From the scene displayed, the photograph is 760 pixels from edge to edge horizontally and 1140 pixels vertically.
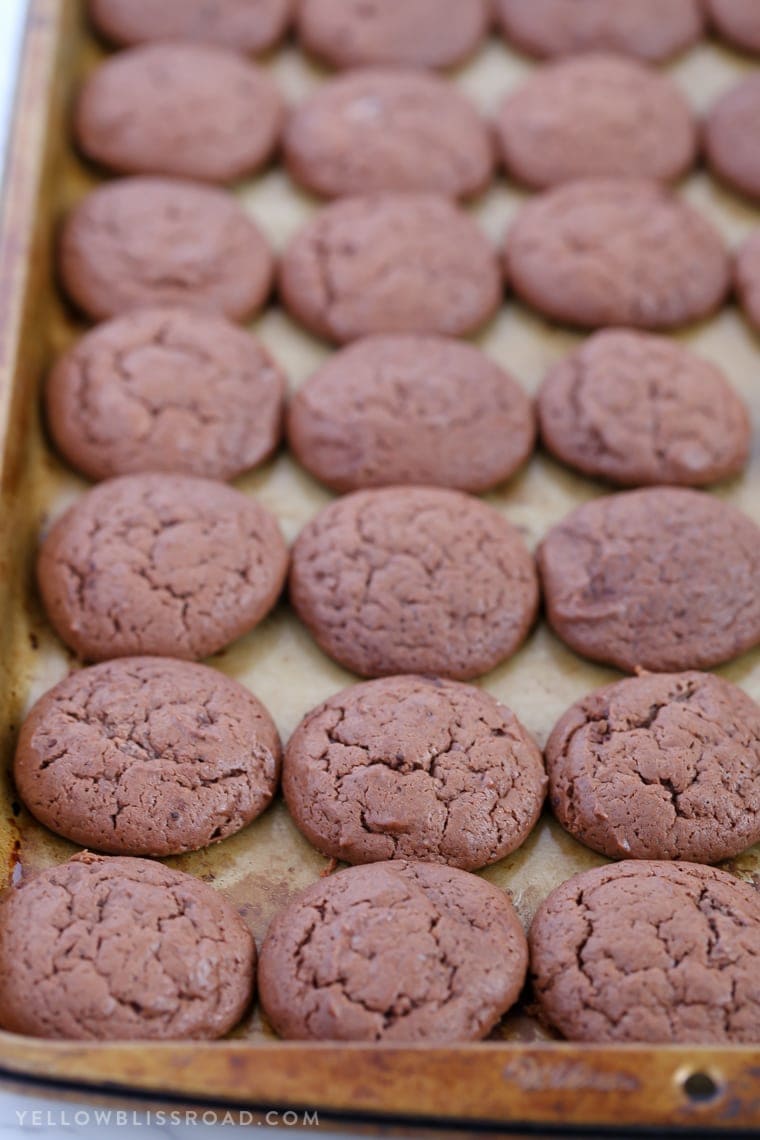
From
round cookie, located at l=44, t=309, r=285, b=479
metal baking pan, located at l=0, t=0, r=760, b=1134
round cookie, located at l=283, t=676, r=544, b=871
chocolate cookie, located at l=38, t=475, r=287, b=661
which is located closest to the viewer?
metal baking pan, located at l=0, t=0, r=760, b=1134

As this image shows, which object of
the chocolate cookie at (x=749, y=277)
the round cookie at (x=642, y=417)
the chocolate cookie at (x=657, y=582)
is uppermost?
the chocolate cookie at (x=749, y=277)

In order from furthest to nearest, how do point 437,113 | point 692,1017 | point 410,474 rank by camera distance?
point 437,113 < point 410,474 < point 692,1017

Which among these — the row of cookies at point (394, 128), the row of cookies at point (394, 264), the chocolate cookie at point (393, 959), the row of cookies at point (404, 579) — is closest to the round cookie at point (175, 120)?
the row of cookies at point (394, 128)

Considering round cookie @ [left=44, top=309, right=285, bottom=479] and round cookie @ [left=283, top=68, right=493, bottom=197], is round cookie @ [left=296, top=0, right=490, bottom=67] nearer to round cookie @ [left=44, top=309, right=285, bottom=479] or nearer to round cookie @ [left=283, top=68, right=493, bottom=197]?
round cookie @ [left=283, top=68, right=493, bottom=197]

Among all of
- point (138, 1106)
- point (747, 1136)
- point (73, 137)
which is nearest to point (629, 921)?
point (747, 1136)

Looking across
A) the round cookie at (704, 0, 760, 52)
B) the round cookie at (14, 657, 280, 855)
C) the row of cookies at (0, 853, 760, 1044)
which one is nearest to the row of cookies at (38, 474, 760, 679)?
the round cookie at (14, 657, 280, 855)

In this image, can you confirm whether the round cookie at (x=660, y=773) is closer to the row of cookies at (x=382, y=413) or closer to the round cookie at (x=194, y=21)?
the row of cookies at (x=382, y=413)

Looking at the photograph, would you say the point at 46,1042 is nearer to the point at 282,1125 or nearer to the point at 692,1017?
the point at 282,1125
